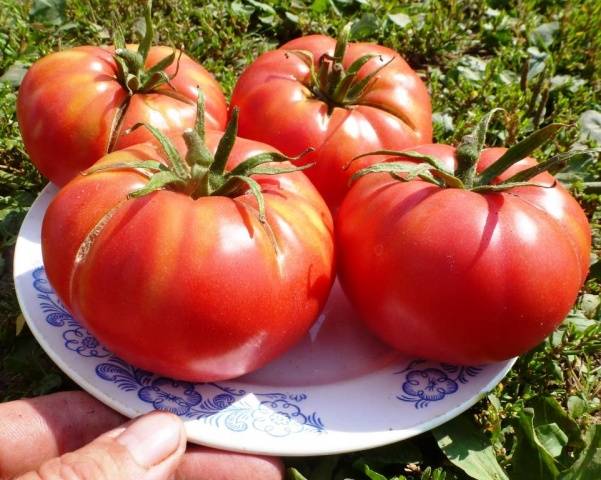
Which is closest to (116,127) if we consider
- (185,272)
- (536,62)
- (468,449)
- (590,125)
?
(185,272)

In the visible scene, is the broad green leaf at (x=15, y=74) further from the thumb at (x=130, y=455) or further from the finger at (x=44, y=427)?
the thumb at (x=130, y=455)

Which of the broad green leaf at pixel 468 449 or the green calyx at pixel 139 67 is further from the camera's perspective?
the green calyx at pixel 139 67

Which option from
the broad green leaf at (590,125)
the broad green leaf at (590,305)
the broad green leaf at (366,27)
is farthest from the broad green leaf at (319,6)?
the broad green leaf at (590,305)

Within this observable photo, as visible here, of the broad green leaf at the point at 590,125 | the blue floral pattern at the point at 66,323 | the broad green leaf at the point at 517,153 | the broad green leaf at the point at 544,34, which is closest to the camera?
the broad green leaf at the point at 517,153

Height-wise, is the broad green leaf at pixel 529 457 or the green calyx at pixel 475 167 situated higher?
the green calyx at pixel 475 167

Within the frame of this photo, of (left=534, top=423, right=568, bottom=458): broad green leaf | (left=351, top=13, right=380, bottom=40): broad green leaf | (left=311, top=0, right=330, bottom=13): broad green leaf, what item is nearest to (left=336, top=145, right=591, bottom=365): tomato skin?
(left=534, top=423, right=568, bottom=458): broad green leaf

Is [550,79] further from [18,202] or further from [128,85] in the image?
[18,202]

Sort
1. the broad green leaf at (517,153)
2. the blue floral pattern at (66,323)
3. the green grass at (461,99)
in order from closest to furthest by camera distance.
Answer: the broad green leaf at (517,153) < the blue floral pattern at (66,323) < the green grass at (461,99)

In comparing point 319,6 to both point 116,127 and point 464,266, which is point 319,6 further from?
point 464,266
